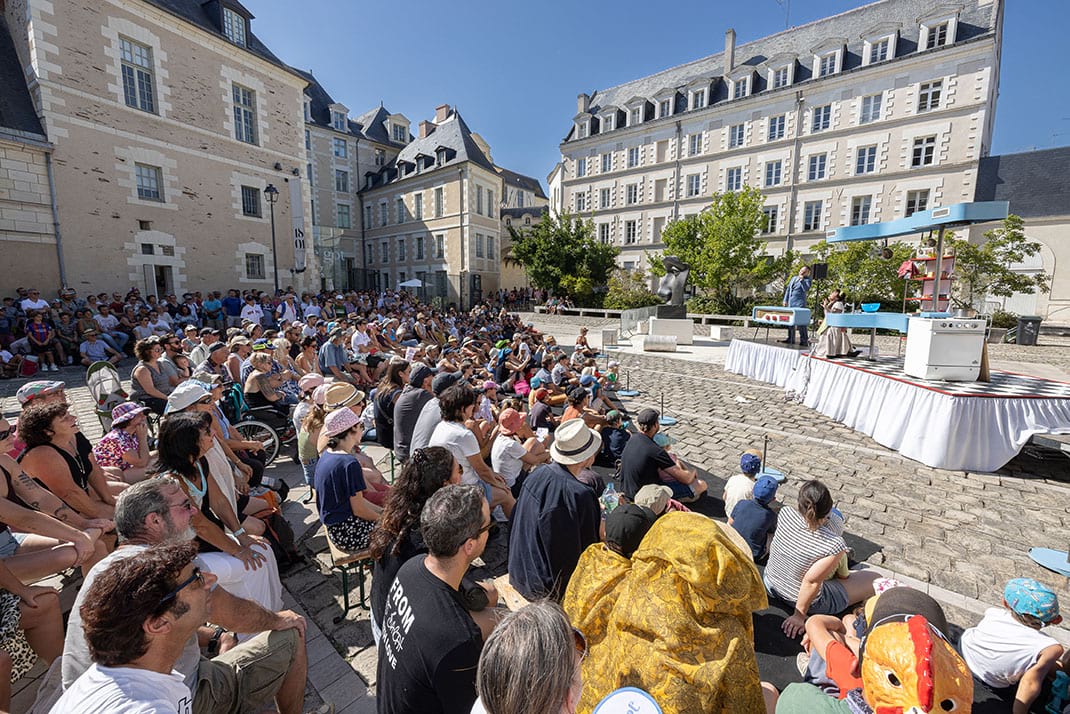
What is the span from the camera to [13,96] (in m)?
13.7

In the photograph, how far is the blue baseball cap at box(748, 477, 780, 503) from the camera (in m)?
3.76

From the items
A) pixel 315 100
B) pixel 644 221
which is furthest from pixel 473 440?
pixel 315 100

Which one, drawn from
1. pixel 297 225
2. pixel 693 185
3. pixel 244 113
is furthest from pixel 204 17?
pixel 693 185

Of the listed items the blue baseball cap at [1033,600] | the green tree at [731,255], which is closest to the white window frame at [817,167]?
the green tree at [731,255]

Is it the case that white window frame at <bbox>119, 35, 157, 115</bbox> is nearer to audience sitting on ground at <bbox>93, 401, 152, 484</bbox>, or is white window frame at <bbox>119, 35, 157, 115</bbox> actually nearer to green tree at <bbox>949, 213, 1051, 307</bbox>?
audience sitting on ground at <bbox>93, 401, 152, 484</bbox>

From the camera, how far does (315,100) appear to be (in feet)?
112

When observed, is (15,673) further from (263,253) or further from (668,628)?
(263,253)

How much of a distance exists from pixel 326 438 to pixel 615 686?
2.45m

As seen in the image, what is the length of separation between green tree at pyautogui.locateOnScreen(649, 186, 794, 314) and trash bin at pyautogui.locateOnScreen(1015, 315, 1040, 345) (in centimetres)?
1063

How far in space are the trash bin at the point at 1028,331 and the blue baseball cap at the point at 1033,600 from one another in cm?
2202

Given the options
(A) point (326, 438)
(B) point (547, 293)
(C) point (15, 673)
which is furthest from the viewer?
(B) point (547, 293)

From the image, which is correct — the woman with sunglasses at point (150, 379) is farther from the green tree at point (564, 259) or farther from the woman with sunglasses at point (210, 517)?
the green tree at point (564, 259)

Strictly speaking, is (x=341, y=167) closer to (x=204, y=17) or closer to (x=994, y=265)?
(x=204, y=17)

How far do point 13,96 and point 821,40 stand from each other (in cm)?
3919
